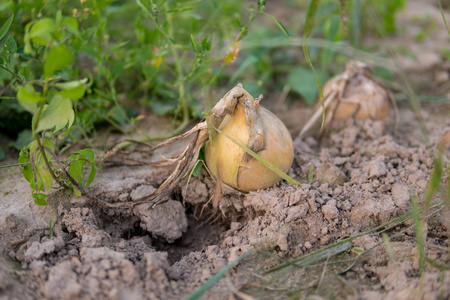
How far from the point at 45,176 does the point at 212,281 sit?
0.72 metres

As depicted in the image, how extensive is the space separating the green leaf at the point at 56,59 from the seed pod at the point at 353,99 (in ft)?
4.09

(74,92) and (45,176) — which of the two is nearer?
(74,92)

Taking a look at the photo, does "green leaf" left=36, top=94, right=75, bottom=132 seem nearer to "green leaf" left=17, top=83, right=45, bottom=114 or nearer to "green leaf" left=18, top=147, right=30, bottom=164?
"green leaf" left=17, top=83, right=45, bottom=114

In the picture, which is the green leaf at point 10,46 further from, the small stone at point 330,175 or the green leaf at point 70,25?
the small stone at point 330,175

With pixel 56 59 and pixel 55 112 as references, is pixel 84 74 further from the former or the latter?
pixel 56 59

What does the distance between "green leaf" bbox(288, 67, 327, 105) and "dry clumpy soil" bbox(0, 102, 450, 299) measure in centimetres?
49

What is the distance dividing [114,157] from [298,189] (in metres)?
0.87

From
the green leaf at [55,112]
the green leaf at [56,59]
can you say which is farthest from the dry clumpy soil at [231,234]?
the green leaf at [56,59]

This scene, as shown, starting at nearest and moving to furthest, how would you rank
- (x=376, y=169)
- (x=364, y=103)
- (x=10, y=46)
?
(x=10, y=46) < (x=376, y=169) < (x=364, y=103)

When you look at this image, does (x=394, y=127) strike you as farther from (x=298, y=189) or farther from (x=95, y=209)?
(x=95, y=209)

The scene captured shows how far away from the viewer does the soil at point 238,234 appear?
121 cm

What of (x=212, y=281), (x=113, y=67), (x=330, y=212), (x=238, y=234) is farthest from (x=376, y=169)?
(x=113, y=67)

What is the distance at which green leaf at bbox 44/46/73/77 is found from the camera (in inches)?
44.1

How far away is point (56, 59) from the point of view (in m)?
1.14
